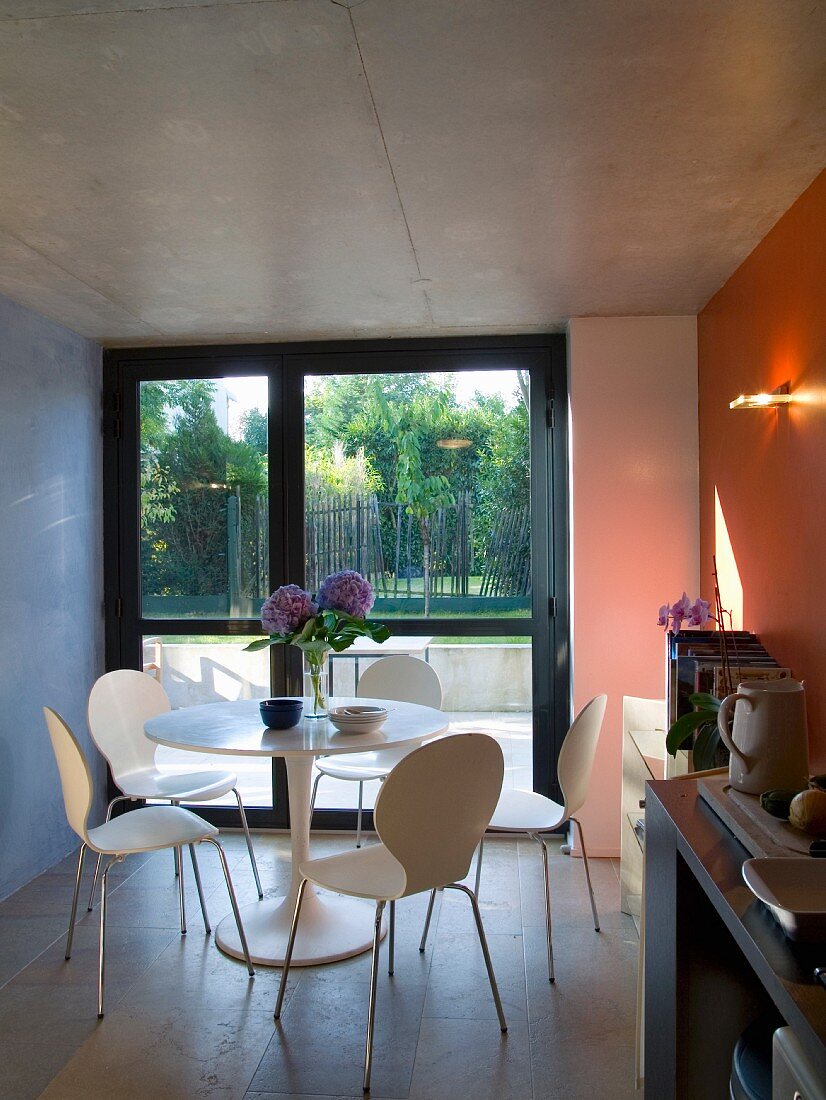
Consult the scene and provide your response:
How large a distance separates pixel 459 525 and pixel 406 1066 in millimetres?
2521

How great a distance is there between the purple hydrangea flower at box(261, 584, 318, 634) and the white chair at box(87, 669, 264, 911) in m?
0.76

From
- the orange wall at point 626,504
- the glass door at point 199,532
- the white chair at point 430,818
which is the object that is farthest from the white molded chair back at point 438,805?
the glass door at point 199,532

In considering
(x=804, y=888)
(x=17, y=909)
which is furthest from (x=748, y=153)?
(x=17, y=909)

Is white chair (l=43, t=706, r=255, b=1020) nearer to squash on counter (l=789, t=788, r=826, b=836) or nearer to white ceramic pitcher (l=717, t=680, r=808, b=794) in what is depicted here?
white ceramic pitcher (l=717, t=680, r=808, b=794)

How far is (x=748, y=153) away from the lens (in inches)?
93.7

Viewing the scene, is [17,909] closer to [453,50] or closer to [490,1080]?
[490,1080]

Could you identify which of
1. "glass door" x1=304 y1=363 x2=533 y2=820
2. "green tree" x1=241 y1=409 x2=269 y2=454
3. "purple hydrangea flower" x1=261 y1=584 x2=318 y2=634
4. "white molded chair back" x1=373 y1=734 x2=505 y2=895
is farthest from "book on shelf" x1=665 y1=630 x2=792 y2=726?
"green tree" x1=241 y1=409 x2=269 y2=454

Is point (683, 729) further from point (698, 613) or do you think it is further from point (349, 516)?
point (349, 516)

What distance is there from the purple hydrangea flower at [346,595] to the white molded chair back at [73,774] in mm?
920

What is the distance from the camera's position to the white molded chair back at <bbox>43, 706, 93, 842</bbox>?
280 cm

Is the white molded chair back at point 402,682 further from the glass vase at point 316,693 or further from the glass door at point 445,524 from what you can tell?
the glass vase at point 316,693

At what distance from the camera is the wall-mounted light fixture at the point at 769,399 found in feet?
9.11

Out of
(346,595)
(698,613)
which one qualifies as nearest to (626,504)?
(698,613)

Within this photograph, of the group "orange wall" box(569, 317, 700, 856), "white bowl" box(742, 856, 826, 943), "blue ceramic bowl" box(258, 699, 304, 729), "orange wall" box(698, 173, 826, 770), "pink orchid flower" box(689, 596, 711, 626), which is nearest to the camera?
"white bowl" box(742, 856, 826, 943)
